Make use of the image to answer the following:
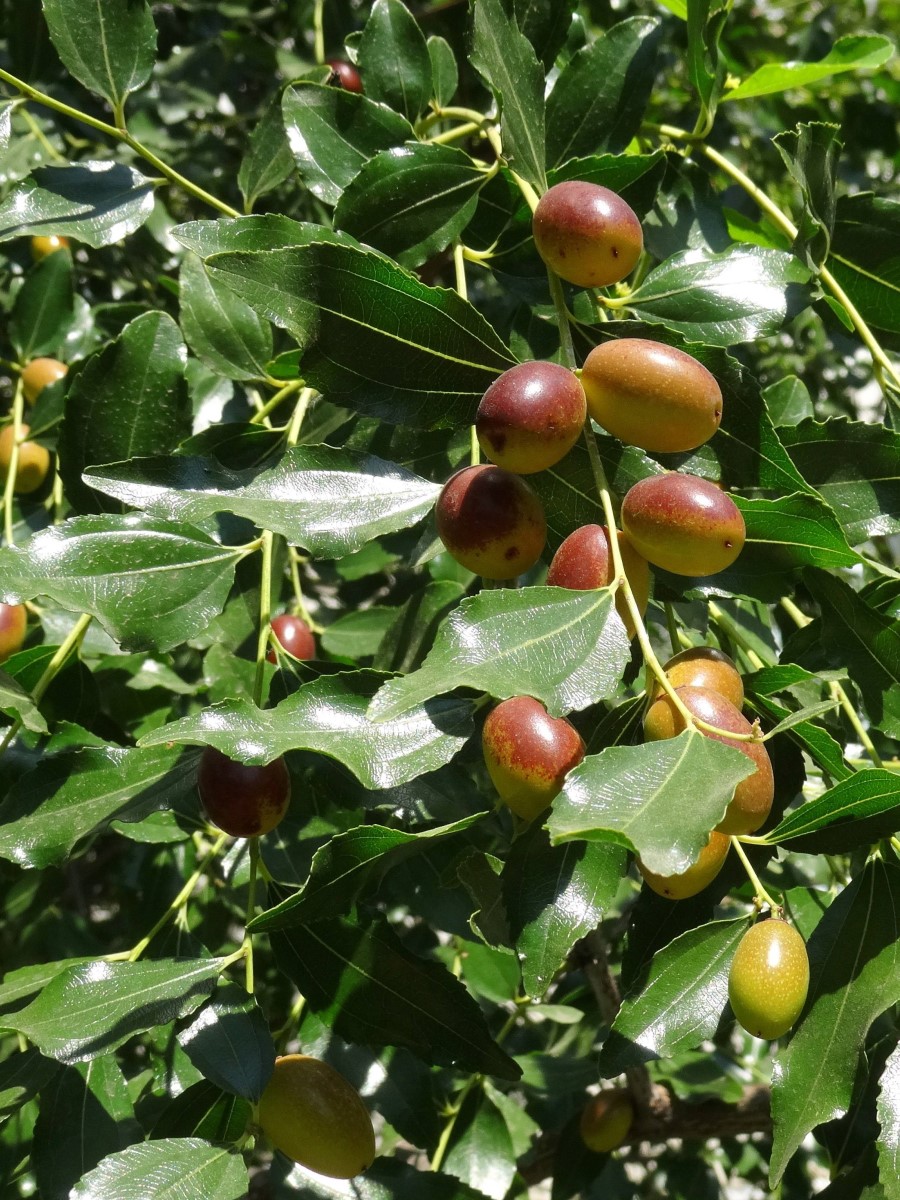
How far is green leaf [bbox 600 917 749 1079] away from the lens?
0.91m

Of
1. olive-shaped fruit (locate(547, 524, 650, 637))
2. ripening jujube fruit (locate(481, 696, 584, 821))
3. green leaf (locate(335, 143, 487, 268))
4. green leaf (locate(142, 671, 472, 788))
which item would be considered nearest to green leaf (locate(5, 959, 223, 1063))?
green leaf (locate(142, 671, 472, 788))

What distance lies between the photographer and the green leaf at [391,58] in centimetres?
134

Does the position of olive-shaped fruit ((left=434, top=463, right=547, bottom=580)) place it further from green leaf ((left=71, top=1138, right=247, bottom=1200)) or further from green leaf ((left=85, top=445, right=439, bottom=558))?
green leaf ((left=71, top=1138, right=247, bottom=1200))

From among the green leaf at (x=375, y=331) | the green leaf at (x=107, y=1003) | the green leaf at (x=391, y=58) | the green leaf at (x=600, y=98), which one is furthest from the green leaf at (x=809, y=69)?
the green leaf at (x=107, y=1003)

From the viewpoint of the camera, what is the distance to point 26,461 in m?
1.65

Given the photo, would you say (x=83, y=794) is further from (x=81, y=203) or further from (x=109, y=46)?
(x=109, y=46)

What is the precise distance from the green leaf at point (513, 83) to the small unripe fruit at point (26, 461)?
875 millimetres

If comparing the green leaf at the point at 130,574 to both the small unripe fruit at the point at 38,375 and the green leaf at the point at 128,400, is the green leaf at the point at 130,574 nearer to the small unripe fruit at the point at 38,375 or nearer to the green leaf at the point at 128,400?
the green leaf at the point at 128,400

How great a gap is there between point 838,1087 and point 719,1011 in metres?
0.10

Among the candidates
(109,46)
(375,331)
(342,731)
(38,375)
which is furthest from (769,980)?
(38,375)

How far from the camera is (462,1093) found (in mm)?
1543

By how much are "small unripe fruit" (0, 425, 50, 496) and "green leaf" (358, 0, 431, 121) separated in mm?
688

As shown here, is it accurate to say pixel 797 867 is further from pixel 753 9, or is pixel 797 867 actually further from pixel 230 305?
pixel 753 9

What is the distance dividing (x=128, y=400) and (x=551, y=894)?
73 centimetres
